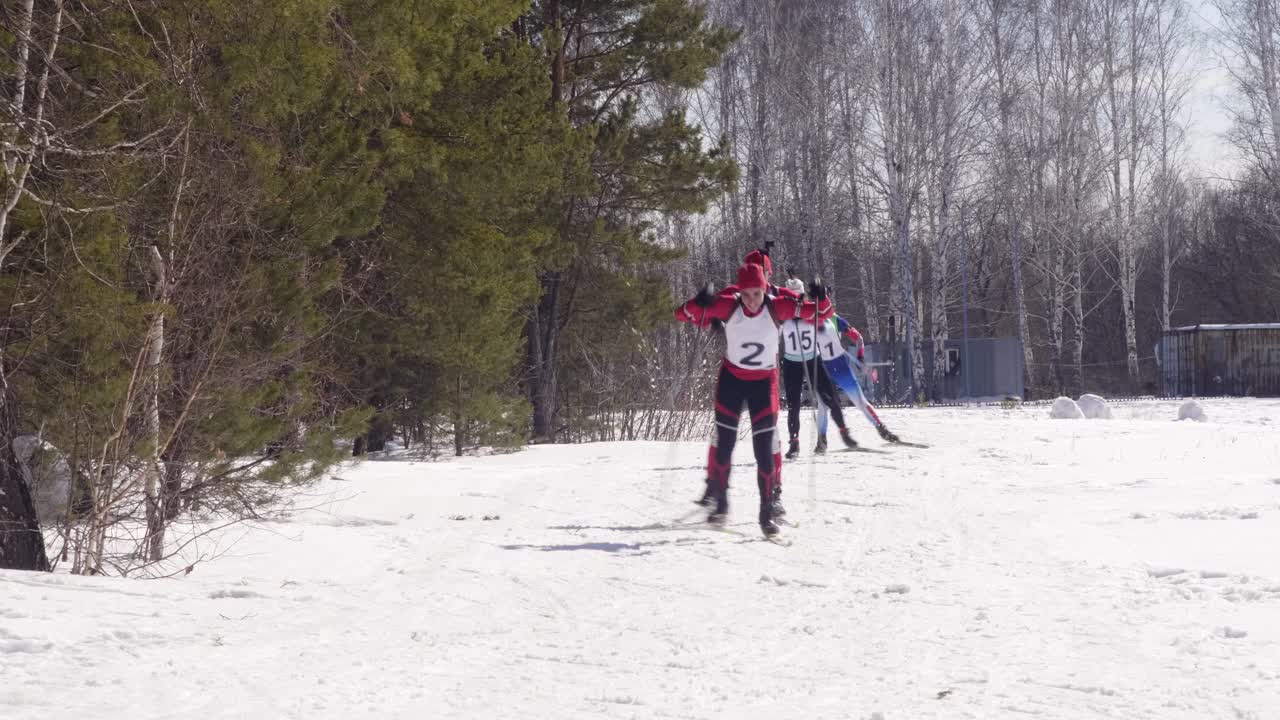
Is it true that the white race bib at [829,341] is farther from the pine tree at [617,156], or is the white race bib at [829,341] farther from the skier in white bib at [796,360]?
the pine tree at [617,156]

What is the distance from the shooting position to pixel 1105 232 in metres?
41.4

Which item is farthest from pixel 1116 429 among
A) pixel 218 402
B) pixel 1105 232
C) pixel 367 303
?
pixel 1105 232

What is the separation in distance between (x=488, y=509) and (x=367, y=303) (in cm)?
480

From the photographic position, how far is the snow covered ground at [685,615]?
3.90 metres

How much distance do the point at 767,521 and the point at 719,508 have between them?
0.55 m

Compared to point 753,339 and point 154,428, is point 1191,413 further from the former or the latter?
point 154,428

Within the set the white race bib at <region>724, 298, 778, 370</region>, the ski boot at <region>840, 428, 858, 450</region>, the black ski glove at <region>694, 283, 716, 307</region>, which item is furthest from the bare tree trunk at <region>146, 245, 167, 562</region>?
the ski boot at <region>840, 428, 858, 450</region>

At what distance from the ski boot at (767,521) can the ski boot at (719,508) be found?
1.42 feet

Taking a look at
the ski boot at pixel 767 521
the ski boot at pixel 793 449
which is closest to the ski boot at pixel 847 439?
the ski boot at pixel 793 449

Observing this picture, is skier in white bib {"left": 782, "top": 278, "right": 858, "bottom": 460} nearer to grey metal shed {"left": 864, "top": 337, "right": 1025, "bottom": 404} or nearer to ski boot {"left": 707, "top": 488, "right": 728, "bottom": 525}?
ski boot {"left": 707, "top": 488, "right": 728, "bottom": 525}

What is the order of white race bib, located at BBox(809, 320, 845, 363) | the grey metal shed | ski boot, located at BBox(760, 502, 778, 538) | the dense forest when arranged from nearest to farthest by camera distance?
the dense forest, ski boot, located at BBox(760, 502, 778, 538), white race bib, located at BBox(809, 320, 845, 363), the grey metal shed

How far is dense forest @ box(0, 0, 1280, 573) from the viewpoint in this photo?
20.5 ft

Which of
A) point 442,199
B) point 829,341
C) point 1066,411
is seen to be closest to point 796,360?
point 829,341

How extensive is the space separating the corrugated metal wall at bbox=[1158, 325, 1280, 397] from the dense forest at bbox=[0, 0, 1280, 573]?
1.78 m
